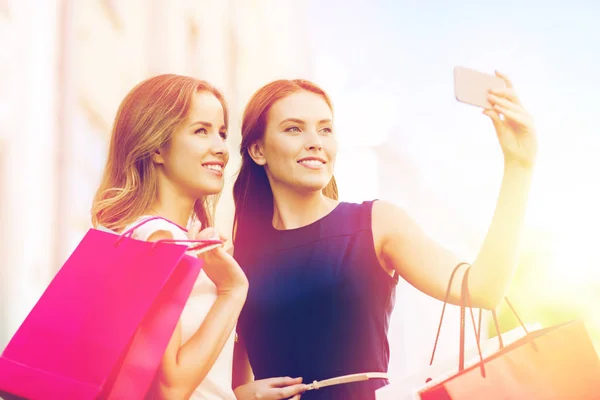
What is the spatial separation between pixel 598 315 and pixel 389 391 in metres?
0.86

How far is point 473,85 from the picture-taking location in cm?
93

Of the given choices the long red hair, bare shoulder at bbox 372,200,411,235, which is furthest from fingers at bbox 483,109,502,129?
the long red hair

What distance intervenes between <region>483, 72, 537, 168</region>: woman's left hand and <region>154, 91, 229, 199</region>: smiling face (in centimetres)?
44

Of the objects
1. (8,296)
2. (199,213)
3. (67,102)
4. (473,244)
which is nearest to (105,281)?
(199,213)

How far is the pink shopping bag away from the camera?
31.0 inches

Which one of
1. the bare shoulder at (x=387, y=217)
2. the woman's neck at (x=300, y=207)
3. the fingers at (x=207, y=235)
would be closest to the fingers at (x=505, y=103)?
the bare shoulder at (x=387, y=217)

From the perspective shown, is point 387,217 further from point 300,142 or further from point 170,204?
point 170,204

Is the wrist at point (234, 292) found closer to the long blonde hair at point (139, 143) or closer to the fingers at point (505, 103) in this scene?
the long blonde hair at point (139, 143)

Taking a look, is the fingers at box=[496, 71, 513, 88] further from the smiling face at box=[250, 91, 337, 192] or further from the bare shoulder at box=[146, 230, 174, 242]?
the bare shoulder at box=[146, 230, 174, 242]

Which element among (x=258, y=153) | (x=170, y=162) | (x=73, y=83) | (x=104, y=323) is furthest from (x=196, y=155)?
(x=73, y=83)

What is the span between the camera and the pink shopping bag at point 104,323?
0.79m

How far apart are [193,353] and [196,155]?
33cm

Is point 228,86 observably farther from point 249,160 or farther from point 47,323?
point 47,323

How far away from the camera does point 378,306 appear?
0.99 meters
